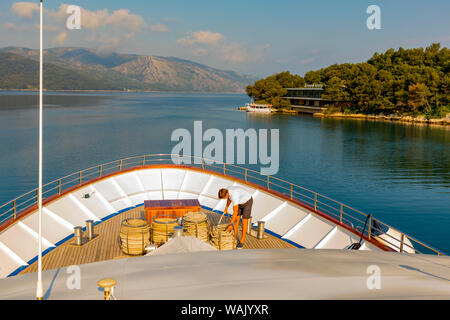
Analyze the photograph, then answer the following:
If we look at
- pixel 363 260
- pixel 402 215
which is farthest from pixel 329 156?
pixel 363 260

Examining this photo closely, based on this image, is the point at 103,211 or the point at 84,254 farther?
the point at 103,211

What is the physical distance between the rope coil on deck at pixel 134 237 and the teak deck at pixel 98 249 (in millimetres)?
340

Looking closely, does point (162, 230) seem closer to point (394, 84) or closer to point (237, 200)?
point (237, 200)

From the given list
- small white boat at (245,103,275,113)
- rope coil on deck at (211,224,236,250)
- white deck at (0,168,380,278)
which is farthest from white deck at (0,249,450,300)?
small white boat at (245,103,275,113)

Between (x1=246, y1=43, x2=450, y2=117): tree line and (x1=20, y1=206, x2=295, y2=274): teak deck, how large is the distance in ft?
316

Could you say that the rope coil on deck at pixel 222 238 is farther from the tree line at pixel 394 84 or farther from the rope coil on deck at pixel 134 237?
the tree line at pixel 394 84

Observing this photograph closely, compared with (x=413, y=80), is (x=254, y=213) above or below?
below

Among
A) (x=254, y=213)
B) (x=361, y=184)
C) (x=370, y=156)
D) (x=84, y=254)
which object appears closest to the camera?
(x=84, y=254)

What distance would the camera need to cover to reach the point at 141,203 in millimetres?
15773

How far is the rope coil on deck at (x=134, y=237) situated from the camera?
32.2 feet

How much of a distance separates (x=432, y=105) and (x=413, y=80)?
917cm

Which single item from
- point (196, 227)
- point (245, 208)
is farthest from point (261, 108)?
point (196, 227)

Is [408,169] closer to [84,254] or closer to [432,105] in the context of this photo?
[84,254]

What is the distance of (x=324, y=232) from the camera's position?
12.0m
